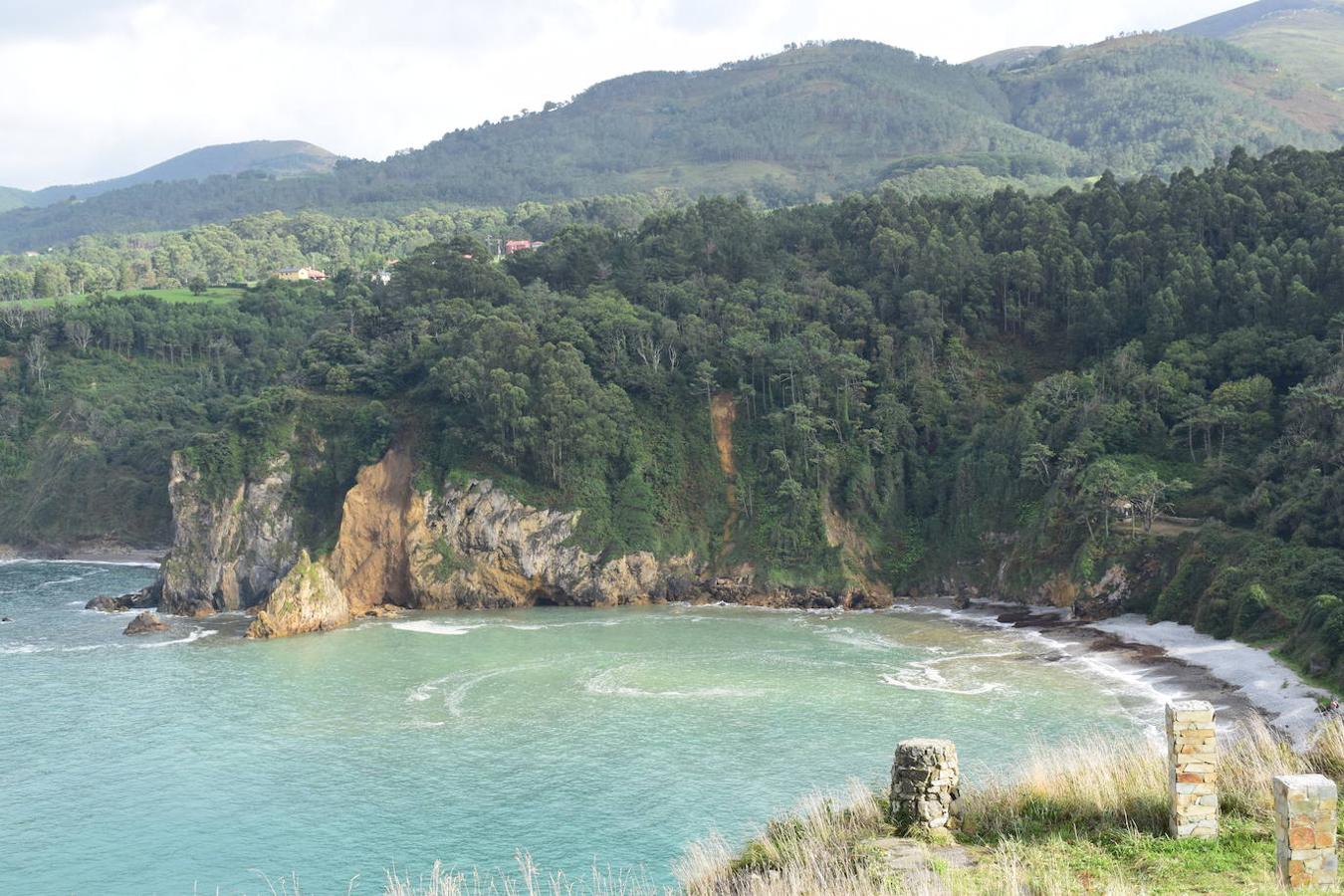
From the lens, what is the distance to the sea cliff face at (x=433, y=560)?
57.8 metres

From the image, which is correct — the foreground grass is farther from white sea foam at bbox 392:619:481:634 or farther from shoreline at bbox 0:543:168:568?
shoreline at bbox 0:543:168:568

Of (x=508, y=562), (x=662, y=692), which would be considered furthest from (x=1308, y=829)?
(x=508, y=562)

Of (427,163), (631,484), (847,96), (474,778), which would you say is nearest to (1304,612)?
(474,778)

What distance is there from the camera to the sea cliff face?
57.8 meters

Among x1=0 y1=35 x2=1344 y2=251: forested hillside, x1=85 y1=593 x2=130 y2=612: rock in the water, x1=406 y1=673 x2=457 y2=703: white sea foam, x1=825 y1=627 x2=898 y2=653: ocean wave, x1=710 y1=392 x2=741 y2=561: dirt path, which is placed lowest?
x1=85 y1=593 x2=130 y2=612: rock in the water

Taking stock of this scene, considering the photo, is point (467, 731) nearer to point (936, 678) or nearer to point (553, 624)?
point (936, 678)

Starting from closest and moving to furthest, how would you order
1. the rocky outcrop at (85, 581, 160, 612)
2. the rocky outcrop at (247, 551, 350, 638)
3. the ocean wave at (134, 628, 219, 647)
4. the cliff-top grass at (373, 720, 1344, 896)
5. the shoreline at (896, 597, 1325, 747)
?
the cliff-top grass at (373, 720, 1344, 896) → the shoreline at (896, 597, 1325, 747) → the ocean wave at (134, 628, 219, 647) → the rocky outcrop at (247, 551, 350, 638) → the rocky outcrop at (85, 581, 160, 612)

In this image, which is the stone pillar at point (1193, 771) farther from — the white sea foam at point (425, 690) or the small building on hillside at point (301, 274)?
the small building on hillside at point (301, 274)

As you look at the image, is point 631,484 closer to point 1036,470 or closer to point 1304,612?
point 1036,470

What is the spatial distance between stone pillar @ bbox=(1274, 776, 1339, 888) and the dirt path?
47.1 metres

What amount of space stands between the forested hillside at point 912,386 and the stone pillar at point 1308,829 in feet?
111

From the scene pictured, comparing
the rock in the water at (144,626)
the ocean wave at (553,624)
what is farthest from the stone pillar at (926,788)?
the rock in the water at (144,626)

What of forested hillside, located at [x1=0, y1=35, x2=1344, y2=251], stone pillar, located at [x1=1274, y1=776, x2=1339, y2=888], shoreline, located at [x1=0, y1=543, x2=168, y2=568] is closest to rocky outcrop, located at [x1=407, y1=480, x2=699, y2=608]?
shoreline, located at [x1=0, y1=543, x2=168, y2=568]

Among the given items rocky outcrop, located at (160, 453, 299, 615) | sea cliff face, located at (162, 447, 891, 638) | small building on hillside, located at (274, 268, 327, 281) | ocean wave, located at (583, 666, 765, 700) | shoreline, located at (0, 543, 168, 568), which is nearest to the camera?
ocean wave, located at (583, 666, 765, 700)
